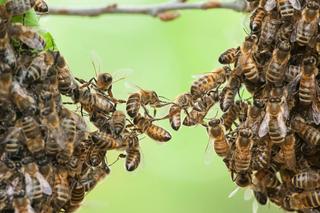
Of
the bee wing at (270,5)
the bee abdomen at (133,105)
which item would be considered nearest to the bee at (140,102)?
the bee abdomen at (133,105)

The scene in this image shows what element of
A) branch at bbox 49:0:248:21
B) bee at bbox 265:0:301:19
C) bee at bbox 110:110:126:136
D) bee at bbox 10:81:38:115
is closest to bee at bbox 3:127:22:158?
bee at bbox 10:81:38:115

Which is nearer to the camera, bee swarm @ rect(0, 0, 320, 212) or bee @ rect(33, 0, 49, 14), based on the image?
bee swarm @ rect(0, 0, 320, 212)

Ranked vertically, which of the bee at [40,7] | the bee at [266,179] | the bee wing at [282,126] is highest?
the bee at [40,7]

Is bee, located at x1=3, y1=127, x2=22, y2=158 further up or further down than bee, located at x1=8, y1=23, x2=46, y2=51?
further down

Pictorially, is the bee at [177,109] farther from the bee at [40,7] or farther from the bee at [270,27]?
the bee at [40,7]

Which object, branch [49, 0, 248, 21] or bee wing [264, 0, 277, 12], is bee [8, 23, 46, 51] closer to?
bee wing [264, 0, 277, 12]

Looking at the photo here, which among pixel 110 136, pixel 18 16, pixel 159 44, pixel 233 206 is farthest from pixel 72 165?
pixel 159 44
